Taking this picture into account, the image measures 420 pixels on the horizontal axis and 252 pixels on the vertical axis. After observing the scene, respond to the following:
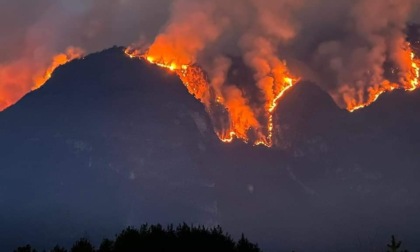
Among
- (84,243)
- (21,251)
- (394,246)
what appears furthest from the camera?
(84,243)

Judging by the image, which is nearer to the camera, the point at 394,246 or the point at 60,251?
the point at 394,246

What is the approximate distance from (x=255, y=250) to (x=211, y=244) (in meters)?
5.49

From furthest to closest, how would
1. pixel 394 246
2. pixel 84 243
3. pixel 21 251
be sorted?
pixel 84 243 → pixel 21 251 → pixel 394 246

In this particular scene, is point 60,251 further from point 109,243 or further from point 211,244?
point 211,244

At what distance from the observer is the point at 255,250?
58.4 metres

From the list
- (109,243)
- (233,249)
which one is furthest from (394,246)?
(109,243)

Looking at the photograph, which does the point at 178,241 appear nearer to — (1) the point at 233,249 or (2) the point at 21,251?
(1) the point at 233,249

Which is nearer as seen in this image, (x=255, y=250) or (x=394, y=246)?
(x=394, y=246)

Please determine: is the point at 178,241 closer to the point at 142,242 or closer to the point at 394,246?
the point at 142,242

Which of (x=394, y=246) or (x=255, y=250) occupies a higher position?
(x=255, y=250)

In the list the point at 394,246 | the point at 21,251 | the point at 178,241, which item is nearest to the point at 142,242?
the point at 178,241

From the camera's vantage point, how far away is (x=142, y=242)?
55094 mm

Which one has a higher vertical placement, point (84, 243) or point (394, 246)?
point (84, 243)

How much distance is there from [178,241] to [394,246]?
30266mm
